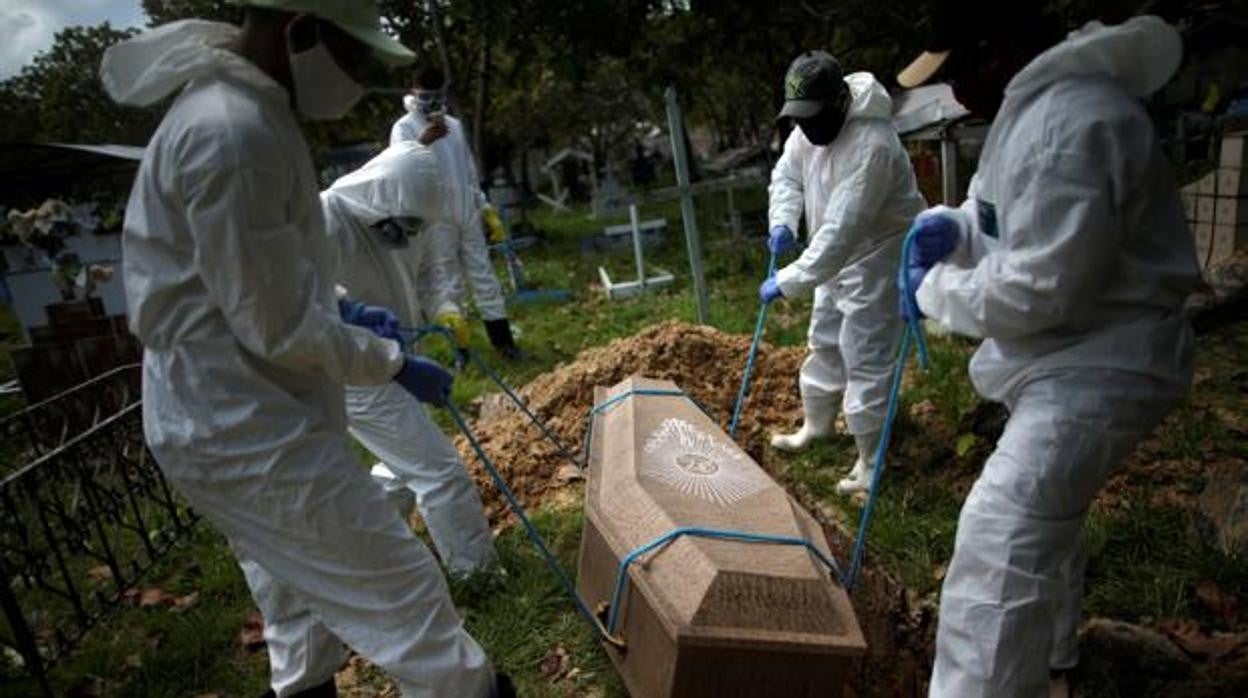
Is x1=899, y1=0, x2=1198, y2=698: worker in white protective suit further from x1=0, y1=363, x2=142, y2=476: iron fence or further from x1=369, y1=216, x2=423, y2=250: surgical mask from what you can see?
x1=0, y1=363, x2=142, y2=476: iron fence

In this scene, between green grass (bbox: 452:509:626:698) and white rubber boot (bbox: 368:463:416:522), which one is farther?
white rubber boot (bbox: 368:463:416:522)

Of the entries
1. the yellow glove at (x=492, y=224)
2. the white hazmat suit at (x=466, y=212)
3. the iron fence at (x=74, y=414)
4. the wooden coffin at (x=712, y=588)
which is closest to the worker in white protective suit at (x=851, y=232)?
the wooden coffin at (x=712, y=588)

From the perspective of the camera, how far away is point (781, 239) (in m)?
4.00

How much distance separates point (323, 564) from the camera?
207 centimetres

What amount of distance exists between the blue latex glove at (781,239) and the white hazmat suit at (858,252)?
160mm

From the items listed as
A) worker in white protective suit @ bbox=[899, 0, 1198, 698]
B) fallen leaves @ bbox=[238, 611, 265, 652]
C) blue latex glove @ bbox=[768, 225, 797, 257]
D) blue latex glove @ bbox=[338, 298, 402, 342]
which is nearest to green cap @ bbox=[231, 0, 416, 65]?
blue latex glove @ bbox=[338, 298, 402, 342]

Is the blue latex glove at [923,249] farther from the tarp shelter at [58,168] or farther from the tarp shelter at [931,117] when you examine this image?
the tarp shelter at [58,168]

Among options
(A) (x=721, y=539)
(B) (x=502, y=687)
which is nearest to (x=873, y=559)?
(A) (x=721, y=539)

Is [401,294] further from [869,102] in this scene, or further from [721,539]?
[869,102]

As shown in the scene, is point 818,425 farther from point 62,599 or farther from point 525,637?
point 62,599

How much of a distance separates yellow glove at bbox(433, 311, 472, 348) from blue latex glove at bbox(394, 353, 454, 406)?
87 cm

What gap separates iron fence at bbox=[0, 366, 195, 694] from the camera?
3256 mm

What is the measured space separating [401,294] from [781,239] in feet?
6.45

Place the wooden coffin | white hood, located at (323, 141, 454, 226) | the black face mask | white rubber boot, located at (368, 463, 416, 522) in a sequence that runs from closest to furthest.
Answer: the wooden coffin < white hood, located at (323, 141, 454, 226) < the black face mask < white rubber boot, located at (368, 463, 416, 522)
